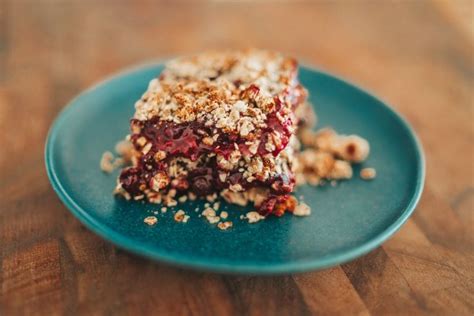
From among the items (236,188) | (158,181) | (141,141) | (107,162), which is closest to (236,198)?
(236,188)

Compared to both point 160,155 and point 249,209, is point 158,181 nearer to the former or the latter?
point 160,155

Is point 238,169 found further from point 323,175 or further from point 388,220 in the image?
point 388,220

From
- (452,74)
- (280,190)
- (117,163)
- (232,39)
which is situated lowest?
(117,163)

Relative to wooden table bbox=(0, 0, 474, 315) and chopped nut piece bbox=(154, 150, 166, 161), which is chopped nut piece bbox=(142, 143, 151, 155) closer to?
chopped nut piece bbox=(154, 150, 166, 161)

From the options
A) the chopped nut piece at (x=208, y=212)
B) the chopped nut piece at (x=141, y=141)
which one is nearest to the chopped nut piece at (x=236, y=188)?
the chopped nut piece at (x=208, y=212)

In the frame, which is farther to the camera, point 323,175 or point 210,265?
point 323,175

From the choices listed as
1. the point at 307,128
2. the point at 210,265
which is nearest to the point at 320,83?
the point at 307,128

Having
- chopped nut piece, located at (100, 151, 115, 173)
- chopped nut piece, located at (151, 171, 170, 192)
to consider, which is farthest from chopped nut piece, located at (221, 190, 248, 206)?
chopped nut piece, located at (100, 151, 115, 173)
